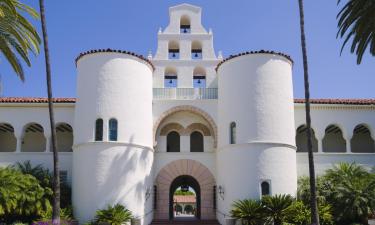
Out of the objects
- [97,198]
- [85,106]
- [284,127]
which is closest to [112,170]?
[97,198]

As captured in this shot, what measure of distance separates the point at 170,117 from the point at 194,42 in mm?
5961

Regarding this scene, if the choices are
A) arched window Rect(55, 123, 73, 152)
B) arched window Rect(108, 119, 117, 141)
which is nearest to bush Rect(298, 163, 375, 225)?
arched window Rect(108, 119, 117, 141)

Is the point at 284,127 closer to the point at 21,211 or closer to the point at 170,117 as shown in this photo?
the point at 170,117

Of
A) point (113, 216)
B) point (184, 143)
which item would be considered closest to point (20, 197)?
point (113, 216)

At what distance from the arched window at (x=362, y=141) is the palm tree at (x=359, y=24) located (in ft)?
39.7

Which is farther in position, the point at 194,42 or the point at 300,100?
the point at 194,42

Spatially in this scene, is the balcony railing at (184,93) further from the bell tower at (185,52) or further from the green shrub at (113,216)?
the green shrub at (113,216)

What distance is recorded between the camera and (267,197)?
23438 mm

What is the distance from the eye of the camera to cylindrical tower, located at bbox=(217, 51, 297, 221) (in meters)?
24.6

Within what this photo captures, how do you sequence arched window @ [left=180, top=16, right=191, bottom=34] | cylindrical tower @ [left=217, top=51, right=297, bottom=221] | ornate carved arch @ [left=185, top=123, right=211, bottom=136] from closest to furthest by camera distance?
cylindrical tower @ [left=217, top=51, right=297, bottom=221]
ornate carved arch @ [left=185, top=123, right=211, bottom=136]
arched window @ [left=180, top=16, right=191, bottom=34]

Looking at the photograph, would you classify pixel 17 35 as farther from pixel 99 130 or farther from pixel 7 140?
pixel 7 140

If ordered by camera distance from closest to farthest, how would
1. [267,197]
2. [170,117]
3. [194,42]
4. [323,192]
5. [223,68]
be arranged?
[267,197] → [323,192] → [223,68] → [170,117] → [194,42]

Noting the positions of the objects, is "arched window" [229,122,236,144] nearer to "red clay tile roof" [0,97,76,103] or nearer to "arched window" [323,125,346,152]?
"arched window" [323,125,346,152]

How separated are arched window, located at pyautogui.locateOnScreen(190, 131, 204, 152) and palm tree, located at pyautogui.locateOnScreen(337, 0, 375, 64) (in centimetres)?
1201
